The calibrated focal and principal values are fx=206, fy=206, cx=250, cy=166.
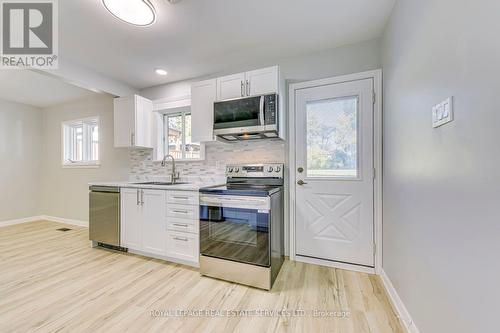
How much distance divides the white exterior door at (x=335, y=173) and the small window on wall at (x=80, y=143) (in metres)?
3.82

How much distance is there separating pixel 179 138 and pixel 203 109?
2.97 ft

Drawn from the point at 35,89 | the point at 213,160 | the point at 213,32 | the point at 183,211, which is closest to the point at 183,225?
the point at 183,211

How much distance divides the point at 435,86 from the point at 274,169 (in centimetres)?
159

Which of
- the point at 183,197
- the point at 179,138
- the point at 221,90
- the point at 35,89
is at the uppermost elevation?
Result: the point at 35,89

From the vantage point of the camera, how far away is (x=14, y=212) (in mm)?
4102

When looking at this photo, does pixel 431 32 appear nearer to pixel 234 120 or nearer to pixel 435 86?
pixel 435 86

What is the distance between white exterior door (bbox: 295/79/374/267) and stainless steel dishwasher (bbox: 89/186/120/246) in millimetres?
2355

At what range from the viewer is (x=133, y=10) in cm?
157

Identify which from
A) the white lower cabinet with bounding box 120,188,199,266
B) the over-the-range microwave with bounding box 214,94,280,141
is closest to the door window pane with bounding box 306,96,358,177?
the over-the-range microwave with bounding box 214,94,280,141

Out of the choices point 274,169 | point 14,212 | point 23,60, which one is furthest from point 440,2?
point 14,212

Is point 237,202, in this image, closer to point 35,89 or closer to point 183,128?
point 183,128

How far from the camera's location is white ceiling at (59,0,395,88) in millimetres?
1736

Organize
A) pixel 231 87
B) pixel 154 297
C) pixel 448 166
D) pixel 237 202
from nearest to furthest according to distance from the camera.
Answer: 1. pixel 448 166
2. pixel 154 297
3. pixel 237 202
4. pixel 231 87

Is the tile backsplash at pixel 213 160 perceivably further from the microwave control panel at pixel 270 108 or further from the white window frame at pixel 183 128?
the microwave control panel at pixel 270 108
